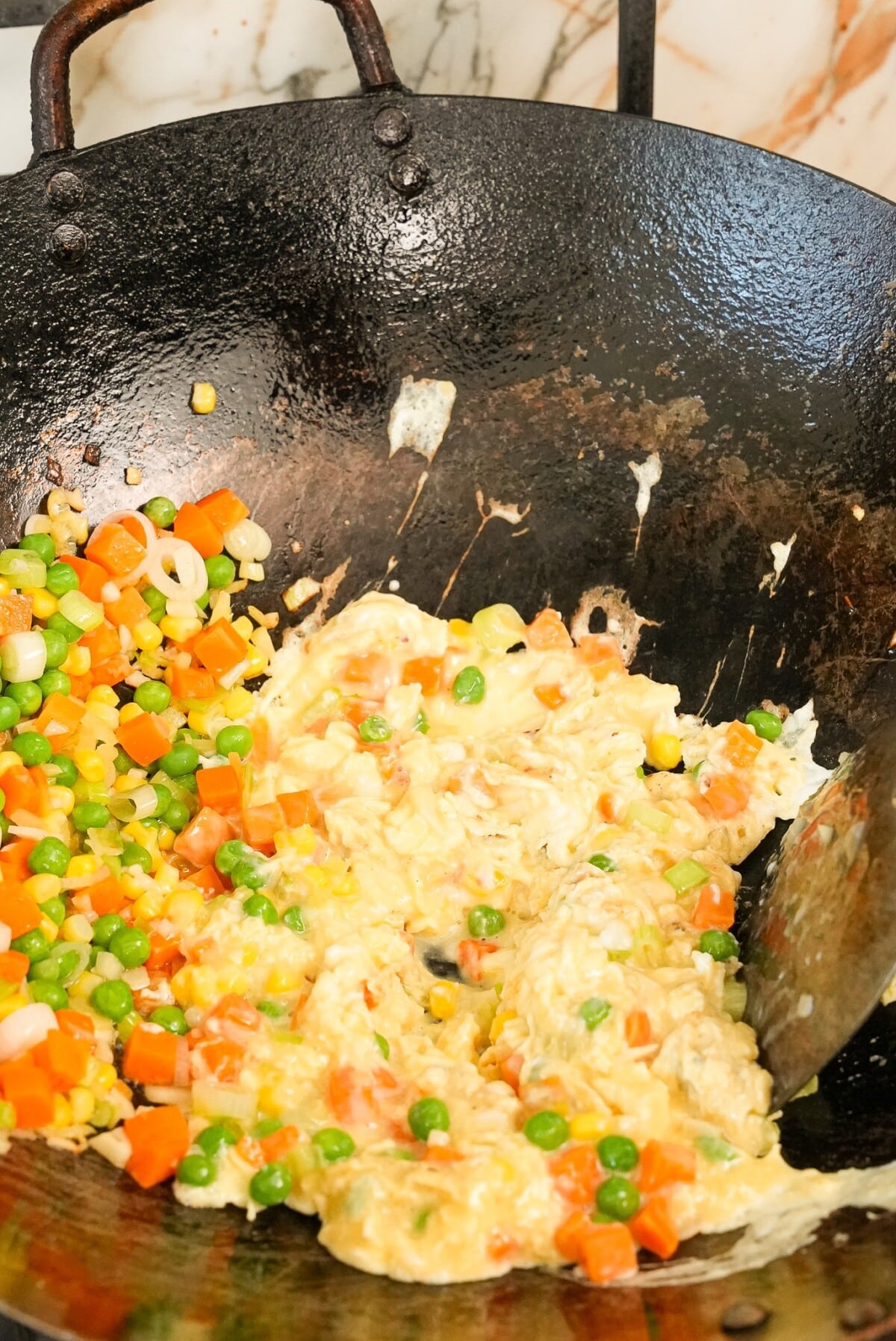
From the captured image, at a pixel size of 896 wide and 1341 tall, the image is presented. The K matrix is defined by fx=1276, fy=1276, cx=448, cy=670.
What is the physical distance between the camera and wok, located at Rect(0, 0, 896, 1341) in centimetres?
299

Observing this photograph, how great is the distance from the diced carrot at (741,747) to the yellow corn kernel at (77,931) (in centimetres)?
152

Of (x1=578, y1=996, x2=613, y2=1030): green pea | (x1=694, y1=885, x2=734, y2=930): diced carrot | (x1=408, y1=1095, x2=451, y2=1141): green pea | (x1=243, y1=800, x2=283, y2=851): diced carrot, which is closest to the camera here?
(x1=408, y1=1095, x2=451, y2=1141): green pea

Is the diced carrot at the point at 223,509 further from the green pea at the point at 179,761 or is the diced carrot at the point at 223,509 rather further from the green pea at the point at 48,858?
the green pea at the point at 48,858

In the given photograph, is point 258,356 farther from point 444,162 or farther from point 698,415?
point 698,415

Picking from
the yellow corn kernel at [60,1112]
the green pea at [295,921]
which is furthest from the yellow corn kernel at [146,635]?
the yellow corn kernel at [60,1112]

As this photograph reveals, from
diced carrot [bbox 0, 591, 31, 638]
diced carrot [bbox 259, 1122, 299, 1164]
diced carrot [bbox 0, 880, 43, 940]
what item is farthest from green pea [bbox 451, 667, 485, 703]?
diced carrot [bbox 259, 1122, 299, 1164]

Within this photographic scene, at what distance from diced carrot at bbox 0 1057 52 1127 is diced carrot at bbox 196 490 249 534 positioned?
Answer: 1.45 meters

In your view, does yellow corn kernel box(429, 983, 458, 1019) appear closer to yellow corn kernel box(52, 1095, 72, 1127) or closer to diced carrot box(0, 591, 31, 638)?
yellow corn kernel box(52, 1095, 72, 1127)

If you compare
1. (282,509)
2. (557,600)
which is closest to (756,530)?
(557,600)

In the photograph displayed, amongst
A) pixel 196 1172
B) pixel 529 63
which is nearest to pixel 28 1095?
pixel 196 1172

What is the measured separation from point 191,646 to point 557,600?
0.95 meters

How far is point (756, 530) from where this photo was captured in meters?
3.22

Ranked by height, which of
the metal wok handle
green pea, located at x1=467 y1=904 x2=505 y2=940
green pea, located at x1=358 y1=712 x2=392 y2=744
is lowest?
green pea, located at x1=467 y1=904 x2=505 y2=940

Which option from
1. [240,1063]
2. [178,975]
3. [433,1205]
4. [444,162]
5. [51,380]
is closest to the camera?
[433,1205]
